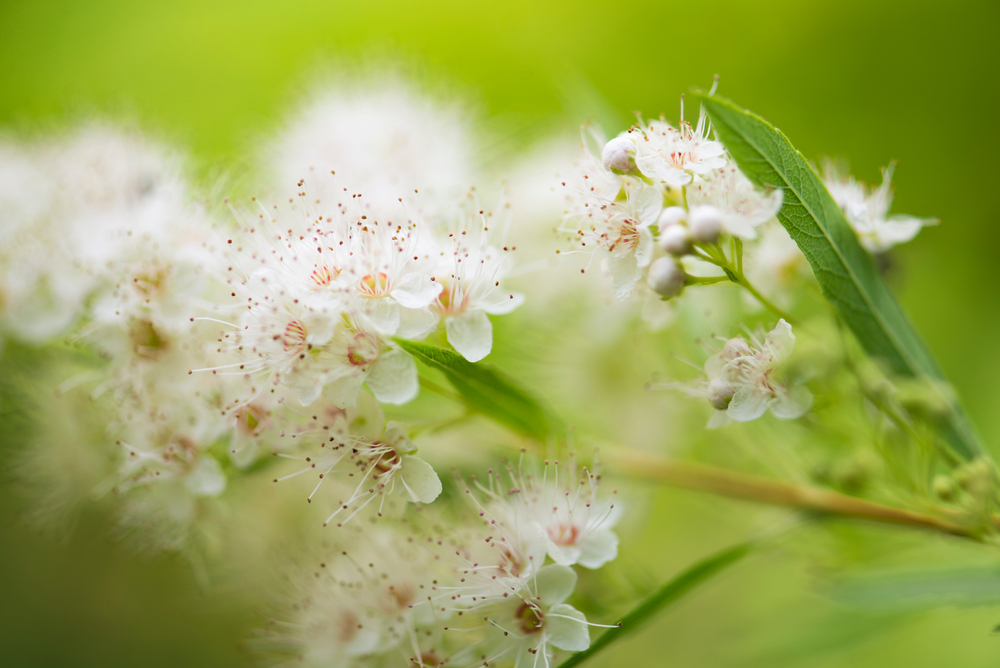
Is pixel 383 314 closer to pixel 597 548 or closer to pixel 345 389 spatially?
pixel 345 389

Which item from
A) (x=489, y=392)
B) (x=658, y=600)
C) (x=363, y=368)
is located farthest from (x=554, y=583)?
(x=363, y=368)

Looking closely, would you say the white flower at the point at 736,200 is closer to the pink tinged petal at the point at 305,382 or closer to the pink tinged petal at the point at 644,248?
the pink tinged petal at the point at 644,248

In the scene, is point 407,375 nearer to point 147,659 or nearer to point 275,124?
point 275,124

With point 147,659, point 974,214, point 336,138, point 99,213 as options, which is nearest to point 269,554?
point 99,213

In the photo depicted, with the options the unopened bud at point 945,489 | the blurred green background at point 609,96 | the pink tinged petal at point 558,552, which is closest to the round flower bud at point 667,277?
the pink tinged petal at point 558,552

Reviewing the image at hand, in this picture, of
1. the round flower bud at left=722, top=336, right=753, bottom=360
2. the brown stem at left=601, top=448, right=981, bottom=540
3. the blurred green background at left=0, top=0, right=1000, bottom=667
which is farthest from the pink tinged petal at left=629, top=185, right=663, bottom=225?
the blurred green background at left=0, top=0, right=1000, bottom=667

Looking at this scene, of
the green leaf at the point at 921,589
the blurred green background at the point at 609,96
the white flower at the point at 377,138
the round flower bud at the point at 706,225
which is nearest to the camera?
the round flower bud at the point at 706,225
